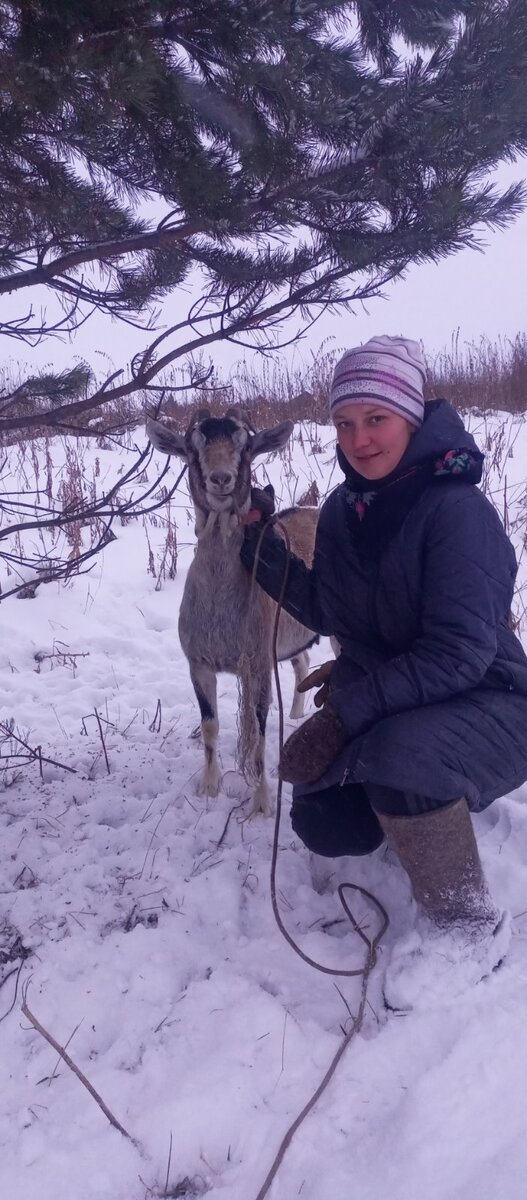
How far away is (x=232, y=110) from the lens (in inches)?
82.7

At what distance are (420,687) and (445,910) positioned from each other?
0.69m

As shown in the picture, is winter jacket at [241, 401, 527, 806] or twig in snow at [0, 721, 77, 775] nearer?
winter jacket at [241, 401, 527, 806]

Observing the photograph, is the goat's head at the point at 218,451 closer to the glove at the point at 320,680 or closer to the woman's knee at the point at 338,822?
the glove at the point at 320,680

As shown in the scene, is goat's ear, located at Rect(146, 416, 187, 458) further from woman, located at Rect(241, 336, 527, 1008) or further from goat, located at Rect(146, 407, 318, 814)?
woman, located at Rect(241, 336, 527, 1008)

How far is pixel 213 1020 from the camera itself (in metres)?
2.20

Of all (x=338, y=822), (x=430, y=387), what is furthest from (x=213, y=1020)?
(x=430, y=387)

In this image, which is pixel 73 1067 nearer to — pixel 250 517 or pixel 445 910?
pixel 445 910

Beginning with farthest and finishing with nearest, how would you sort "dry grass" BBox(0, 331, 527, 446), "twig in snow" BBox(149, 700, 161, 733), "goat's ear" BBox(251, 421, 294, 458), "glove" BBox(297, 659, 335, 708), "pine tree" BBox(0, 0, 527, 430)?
"dry grass" BBox(0, 331, 527, 446) < "twig in snow" BBox(149, 700, 161, 733) < "goat's ear" BBox(251, 421, 294, 458) < "glove" BBox(297, 659, 335, 708) < "pine tree" BBox(0, 0, 527, 430)

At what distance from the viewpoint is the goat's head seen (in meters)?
3.22

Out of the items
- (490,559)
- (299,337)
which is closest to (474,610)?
(490,559)

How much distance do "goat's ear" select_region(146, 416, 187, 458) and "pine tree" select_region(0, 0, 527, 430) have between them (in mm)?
606

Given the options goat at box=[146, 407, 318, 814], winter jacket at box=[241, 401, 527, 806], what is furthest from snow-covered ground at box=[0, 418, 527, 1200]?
winter jacket at box=[241, 401, 527, 806]

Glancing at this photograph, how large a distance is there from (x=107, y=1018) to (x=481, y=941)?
1.14 meters

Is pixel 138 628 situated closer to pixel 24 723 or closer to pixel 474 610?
pixel 24 723
